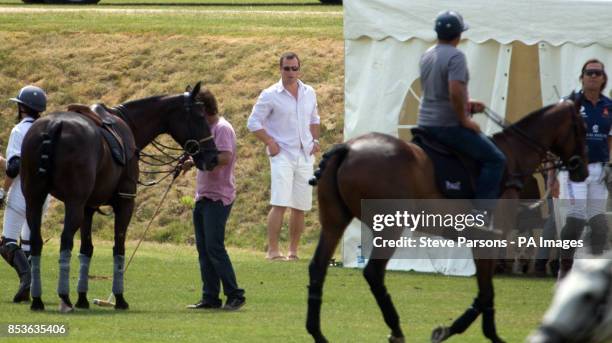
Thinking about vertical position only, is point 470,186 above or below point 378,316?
above

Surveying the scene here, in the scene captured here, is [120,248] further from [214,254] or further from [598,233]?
[598,233]

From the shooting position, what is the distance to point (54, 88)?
25438 millimetres

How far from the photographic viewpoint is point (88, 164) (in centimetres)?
1116

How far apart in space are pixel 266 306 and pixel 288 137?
465cm

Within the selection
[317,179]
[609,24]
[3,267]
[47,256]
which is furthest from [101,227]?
[317,179]

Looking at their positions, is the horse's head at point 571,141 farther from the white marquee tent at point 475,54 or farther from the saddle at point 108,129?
the saddle at point 108,129

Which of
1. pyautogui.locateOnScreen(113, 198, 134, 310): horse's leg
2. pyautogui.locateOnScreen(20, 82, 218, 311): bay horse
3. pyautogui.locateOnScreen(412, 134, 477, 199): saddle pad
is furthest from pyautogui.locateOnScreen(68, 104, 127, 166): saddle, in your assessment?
pyautogui.locateOnScreen(412, 134, 477, 199): saddle pad

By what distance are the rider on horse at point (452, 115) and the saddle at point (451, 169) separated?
5 cm

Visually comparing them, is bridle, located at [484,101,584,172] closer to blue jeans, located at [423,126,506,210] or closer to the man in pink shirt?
blue jeans, located at [423,126,506,210]

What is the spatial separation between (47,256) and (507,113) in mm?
6426

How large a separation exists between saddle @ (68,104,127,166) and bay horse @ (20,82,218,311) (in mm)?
54

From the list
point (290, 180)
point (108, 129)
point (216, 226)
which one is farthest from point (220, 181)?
point (290, 180)

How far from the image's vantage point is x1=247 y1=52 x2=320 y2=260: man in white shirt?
16.1 metres

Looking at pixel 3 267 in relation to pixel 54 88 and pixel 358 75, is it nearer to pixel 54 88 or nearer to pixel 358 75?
pixel 358 75
